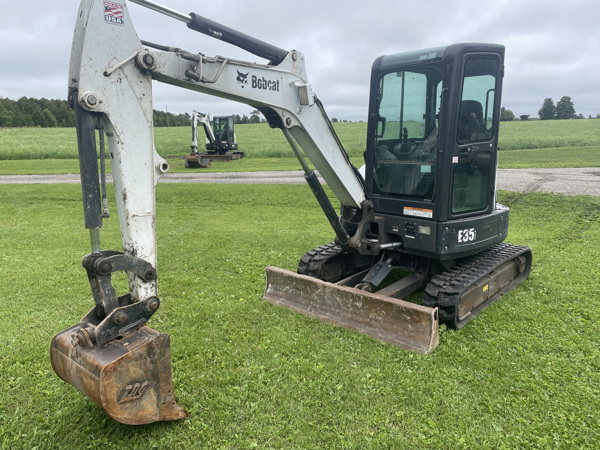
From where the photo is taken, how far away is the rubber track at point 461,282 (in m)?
5.09

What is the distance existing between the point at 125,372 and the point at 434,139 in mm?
4106

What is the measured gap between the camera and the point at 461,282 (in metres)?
5.31

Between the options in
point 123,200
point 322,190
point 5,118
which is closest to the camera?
point 123,200

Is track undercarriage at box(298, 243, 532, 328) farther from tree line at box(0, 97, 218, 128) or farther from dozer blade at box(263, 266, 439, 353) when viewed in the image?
tree line at box(0, 97, 218, 128)

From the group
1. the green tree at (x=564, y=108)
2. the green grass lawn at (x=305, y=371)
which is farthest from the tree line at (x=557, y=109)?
the green grass lawn at (x=305, y=371)

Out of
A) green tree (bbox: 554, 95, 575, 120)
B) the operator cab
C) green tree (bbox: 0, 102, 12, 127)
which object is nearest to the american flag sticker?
the operator cab

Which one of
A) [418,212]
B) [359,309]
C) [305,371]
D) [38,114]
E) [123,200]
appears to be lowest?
[305,371]

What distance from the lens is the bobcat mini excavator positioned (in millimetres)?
3154

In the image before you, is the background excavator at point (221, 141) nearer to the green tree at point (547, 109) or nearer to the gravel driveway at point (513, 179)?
the gravel driveway at point (513, 179)

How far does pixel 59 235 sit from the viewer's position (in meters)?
9.70

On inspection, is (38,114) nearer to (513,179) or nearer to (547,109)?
(513,179)

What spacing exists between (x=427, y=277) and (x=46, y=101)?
88653 millimetres

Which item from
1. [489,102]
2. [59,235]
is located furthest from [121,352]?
[59,235]

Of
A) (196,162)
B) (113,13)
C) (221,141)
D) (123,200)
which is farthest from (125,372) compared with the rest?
(221,141)
